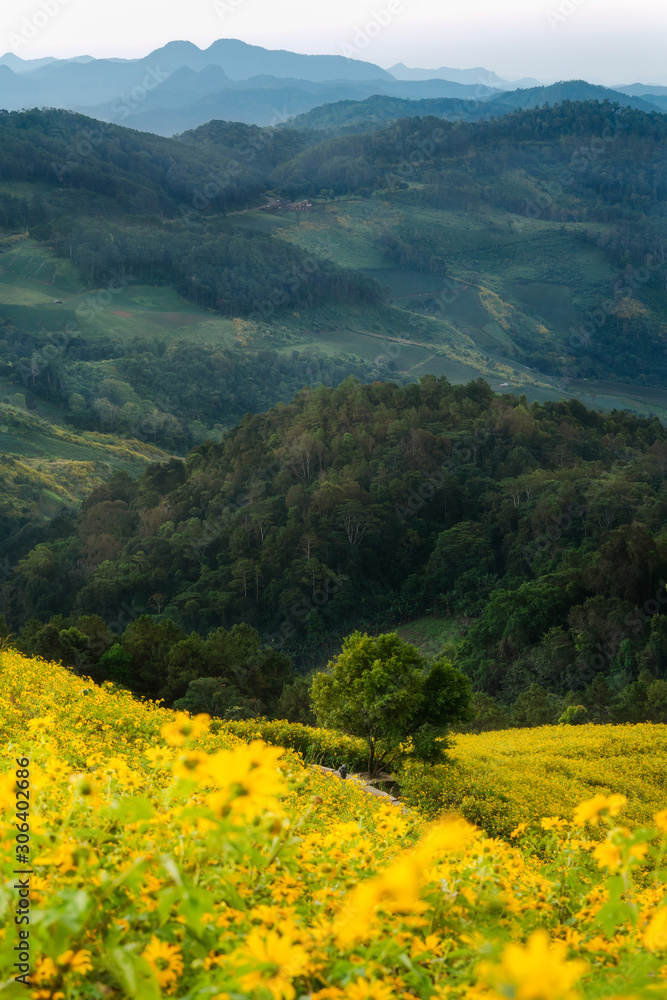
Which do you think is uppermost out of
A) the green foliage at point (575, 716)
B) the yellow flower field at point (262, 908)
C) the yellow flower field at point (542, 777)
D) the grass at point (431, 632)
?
the yellow flower field at point (262, 908)

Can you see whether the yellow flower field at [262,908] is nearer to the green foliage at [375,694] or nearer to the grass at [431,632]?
the green foliage at [375,694]

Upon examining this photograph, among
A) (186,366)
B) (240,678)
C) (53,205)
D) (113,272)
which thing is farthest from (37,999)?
(53,205)

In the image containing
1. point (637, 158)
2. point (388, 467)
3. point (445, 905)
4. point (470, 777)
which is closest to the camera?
point (445, 905)

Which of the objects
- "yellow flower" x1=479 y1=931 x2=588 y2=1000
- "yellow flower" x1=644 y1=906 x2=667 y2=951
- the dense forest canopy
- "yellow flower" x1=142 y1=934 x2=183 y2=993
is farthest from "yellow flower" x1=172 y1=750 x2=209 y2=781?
the dense forest canopy

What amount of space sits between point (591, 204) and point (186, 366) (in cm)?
12102

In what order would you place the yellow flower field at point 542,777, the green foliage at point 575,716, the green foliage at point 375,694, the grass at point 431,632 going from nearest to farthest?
the yellow flower field at point 542,777, the green foliage at point 375,694, the green foliage at point 575,716, the grass at point 431,632

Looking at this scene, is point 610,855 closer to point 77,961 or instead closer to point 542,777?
point 77,961

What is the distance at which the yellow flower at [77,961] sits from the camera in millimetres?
2162

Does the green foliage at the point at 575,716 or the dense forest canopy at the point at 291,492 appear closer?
the green foliage at the point at 575,716

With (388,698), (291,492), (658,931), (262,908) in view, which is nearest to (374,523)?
(291,492)

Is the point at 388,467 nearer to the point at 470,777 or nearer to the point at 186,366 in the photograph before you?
the point at 470,777

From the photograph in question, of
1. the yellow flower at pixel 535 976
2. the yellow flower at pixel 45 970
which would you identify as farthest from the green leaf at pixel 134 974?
the yellow flower at pixel 535 976

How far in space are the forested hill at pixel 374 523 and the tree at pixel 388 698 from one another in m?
15.0

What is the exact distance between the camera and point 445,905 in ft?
9.31
